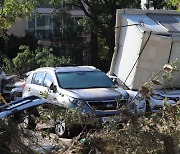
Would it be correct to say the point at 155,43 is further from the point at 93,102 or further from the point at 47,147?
the point at 47,147

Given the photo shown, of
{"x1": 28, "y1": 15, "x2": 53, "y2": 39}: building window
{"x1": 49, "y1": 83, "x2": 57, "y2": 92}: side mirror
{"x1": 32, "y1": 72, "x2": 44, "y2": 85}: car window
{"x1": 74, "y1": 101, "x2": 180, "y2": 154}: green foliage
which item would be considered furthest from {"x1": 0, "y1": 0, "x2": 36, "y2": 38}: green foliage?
{"x1": 28, "y1": 15, "x2": 53, "y2": 39}: building window

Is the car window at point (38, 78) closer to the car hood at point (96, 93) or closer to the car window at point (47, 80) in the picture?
the car window at point (47, 80)

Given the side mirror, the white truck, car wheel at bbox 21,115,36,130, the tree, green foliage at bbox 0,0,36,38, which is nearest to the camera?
car wheel at bbox 21,115,36,130

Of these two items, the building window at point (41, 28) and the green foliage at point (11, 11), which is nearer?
the green foliage at point (11, 11)

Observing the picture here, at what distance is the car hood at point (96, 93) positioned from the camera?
1052 centimetres

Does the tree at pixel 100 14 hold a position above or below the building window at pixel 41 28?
above

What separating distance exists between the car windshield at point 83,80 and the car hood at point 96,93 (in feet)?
1.35

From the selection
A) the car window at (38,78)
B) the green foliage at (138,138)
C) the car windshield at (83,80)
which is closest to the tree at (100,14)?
the car window at (38,78)

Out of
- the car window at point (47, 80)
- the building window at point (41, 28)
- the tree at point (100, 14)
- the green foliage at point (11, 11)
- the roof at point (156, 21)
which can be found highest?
the green foliage at point (11, 11)

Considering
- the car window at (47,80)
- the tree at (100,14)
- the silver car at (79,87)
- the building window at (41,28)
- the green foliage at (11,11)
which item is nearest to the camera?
the silver car at (79,87)

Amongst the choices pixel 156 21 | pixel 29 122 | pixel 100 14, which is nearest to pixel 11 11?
pixel 156 21

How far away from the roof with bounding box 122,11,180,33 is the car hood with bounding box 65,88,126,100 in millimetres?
2549

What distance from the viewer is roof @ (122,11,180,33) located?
13.0m

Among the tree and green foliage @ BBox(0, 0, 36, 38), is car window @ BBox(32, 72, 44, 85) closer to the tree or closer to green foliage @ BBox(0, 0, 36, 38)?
green foliage @ BBox(0, 0, 36, 38)
